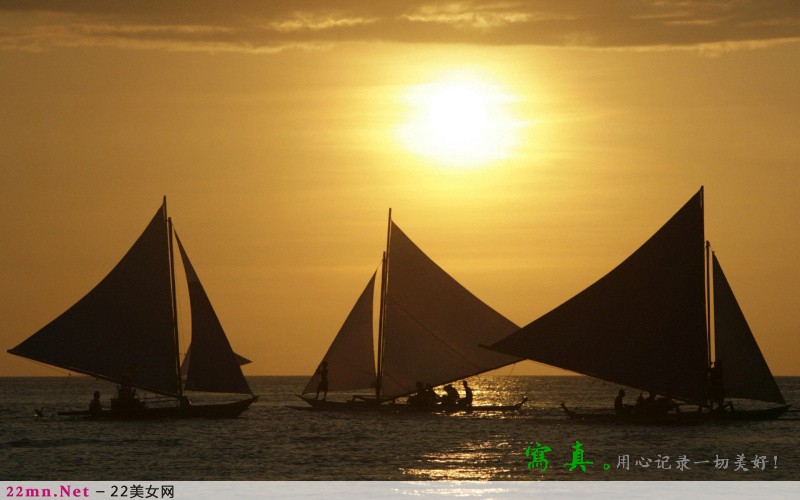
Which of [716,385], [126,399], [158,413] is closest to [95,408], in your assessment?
[126,399]

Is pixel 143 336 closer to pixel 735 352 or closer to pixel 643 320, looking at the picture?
pixel 643 320

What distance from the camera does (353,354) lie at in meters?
44.6

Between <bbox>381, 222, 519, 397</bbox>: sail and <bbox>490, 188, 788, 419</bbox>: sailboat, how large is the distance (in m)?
6.88

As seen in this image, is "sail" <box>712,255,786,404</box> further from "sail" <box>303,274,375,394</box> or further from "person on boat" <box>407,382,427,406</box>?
"sail" <box>303,274,375,394</box>

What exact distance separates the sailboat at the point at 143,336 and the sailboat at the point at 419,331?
5002 mm

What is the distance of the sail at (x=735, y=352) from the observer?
36.7m

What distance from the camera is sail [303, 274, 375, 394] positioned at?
1756 inches

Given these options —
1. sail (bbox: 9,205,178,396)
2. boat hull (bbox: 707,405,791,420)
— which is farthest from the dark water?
sail (bbox: 9,205,178,396)

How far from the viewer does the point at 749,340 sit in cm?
3662

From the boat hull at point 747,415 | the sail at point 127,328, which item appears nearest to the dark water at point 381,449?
the boat hull at point 747,415

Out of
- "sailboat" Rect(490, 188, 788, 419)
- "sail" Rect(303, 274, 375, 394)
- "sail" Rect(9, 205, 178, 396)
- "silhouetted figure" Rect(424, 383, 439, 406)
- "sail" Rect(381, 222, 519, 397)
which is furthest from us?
"sail" Rect(303, 274, 375, 394)

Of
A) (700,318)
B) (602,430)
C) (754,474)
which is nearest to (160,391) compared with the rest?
(602,430)
